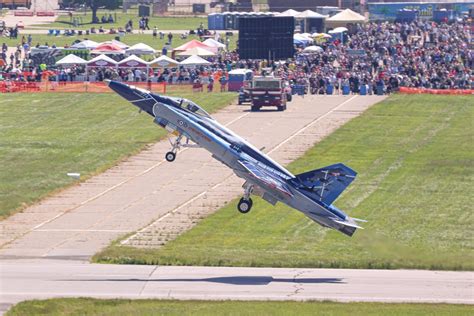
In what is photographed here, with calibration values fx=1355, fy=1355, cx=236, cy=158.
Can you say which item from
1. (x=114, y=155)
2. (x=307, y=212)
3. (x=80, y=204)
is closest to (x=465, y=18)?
(x=114, y=155)

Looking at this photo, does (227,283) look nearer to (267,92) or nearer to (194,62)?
(267,92)

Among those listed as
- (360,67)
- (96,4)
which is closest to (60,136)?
(360,67)

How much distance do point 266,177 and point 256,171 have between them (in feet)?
1.42

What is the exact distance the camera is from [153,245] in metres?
53.9

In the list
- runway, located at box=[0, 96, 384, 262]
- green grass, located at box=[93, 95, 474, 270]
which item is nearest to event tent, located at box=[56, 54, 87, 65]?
runway, located at box=[0, 96, 384, 262]

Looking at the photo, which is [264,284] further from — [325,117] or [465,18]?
[465,18]

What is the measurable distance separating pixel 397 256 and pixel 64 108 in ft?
162

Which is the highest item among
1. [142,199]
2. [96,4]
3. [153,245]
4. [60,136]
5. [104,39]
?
[96,4]

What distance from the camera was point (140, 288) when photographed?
4584 cm

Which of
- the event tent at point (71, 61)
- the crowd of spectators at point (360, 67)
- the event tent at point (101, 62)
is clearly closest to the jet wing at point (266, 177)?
the crowd of spectators at point (360, 67)

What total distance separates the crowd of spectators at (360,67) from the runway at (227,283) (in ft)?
172

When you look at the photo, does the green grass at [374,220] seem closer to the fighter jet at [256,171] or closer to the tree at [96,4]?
the fighter jet at [256,171]

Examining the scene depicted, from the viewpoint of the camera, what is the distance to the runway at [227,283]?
147 feet

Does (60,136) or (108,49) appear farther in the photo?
(108,49)
